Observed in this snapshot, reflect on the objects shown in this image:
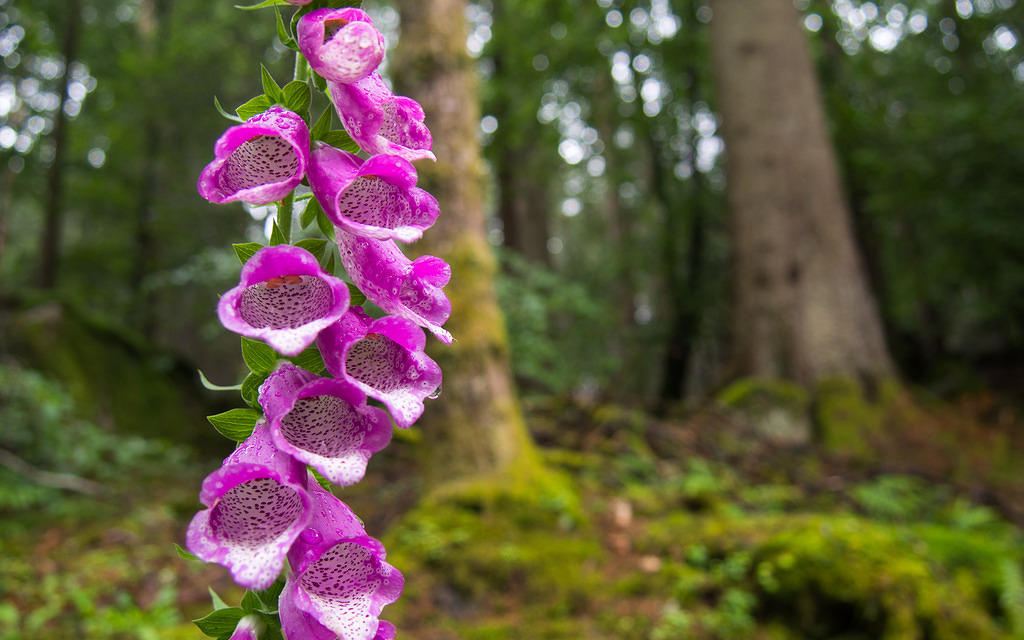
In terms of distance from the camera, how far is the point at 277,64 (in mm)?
15562

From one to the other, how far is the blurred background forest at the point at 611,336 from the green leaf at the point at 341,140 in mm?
229

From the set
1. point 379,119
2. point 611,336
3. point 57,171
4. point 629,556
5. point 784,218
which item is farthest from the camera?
point 611,336

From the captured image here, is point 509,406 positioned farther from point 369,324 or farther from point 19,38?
point 19,38

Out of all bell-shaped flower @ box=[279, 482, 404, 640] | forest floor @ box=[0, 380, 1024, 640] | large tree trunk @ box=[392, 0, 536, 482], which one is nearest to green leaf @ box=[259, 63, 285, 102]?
bell-shaped flower @ box=[279, 482, 404, 640]

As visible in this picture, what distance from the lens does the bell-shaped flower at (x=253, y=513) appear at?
1.80ft

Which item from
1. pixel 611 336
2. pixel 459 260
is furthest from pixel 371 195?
pixel 611 336

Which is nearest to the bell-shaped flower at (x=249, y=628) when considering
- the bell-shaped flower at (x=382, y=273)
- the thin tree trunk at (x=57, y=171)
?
the bell-shaped flower at (x=382, y=273)

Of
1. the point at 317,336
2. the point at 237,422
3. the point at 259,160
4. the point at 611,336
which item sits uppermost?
the point at 259,160

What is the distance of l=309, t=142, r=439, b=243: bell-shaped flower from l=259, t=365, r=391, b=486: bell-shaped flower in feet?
0.44

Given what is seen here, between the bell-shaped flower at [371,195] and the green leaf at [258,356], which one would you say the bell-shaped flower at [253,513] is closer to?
the green leaf at [258,356]

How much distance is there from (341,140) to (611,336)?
14.4 metres

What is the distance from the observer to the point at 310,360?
0.66m

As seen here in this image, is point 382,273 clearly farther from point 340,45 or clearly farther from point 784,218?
point 784,218

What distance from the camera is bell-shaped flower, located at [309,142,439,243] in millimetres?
628
